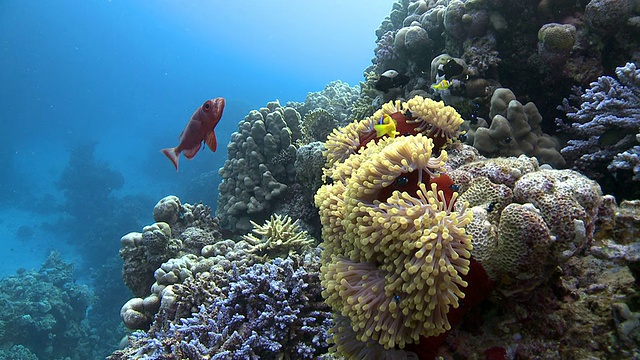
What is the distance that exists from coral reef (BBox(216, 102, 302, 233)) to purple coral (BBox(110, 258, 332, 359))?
2637 millimetres

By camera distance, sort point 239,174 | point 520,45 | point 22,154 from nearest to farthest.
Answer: point 520,45 → point 239,174 → point 22,154

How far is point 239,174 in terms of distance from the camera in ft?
21.6

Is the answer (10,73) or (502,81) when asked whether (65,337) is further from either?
(10,73)

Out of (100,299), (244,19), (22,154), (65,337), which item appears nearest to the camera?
(65,337)

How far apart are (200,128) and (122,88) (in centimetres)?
9004

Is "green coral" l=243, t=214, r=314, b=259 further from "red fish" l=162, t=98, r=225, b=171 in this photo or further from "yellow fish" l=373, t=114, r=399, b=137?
"yellow fish" l=373, t=114, r=399, b=137

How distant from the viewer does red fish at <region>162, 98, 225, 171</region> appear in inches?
149

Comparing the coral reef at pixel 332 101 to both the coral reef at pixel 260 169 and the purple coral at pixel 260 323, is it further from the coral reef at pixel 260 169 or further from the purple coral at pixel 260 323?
the purple coral at pixel 260 323

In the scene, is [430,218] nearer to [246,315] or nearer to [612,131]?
[246,315]

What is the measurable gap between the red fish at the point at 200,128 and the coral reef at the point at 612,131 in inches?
154

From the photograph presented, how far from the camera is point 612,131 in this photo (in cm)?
351

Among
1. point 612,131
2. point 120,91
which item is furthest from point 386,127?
point 120,91

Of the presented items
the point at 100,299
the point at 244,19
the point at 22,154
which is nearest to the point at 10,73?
the point at 22,154

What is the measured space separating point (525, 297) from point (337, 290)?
Result: 1112 millimetres
